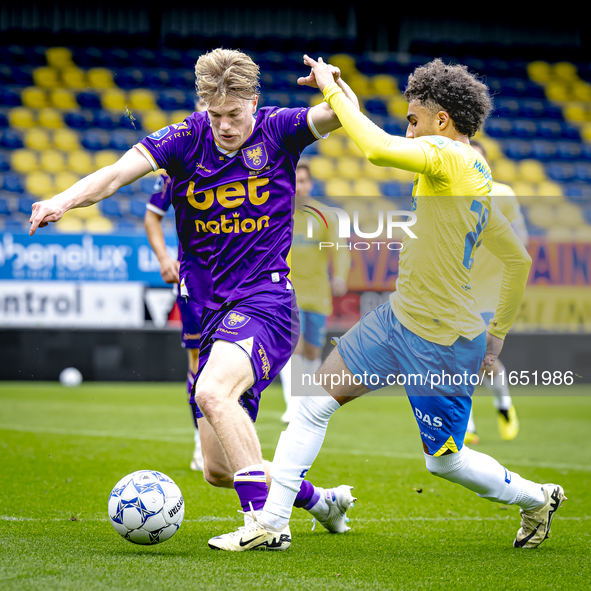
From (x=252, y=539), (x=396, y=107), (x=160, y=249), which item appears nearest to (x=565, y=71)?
(x=396, y=107)

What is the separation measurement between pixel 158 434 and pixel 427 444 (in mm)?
3920

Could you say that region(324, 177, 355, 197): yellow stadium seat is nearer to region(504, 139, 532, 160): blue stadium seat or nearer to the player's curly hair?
region(504, 139, 532, 160): blue stadium seat

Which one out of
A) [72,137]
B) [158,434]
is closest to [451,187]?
[158,434]

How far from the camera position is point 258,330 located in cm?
329

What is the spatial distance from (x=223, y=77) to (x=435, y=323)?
1288 millimetres

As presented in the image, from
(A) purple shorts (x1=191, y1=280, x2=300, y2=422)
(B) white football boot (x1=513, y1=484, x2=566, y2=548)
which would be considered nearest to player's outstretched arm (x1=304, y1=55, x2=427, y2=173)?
(A) purple shorts (x1=191, y1=280, x2=300, y2=422)

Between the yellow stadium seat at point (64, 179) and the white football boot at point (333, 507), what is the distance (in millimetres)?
10816

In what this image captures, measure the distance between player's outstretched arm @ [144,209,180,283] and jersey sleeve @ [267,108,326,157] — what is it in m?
Result: 1.80

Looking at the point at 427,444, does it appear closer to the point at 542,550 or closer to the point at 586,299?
the point at 542,550

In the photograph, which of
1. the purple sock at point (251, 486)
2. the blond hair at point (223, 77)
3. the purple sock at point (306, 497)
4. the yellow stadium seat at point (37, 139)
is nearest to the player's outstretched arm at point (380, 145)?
the blond hair at point (223, 77)

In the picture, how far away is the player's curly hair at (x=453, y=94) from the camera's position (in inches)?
124

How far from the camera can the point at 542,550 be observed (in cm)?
337

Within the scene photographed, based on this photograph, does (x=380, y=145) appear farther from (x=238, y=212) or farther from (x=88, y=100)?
(x=88, y=100)

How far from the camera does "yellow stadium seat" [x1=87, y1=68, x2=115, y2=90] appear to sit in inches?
589
